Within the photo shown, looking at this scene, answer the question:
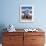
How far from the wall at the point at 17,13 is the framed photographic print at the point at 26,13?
103mm

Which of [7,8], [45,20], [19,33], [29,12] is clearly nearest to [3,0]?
[7,8]

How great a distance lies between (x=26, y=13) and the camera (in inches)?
155

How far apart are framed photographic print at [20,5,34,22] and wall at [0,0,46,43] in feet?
0.34

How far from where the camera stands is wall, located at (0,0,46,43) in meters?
3.92

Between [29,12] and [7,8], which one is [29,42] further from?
[7,8]

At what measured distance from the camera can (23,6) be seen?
3.92m

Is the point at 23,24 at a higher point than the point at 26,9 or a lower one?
lower

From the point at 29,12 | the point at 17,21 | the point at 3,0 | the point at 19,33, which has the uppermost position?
the point at 3,0

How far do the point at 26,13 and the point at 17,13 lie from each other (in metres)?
0.30

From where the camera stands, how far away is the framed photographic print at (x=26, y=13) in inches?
155

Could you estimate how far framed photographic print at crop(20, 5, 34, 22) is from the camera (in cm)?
393

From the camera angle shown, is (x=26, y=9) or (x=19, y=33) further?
(x=26, y=9)

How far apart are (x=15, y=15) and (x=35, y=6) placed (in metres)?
0.73

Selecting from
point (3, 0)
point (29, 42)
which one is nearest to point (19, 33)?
point (29, 42)
